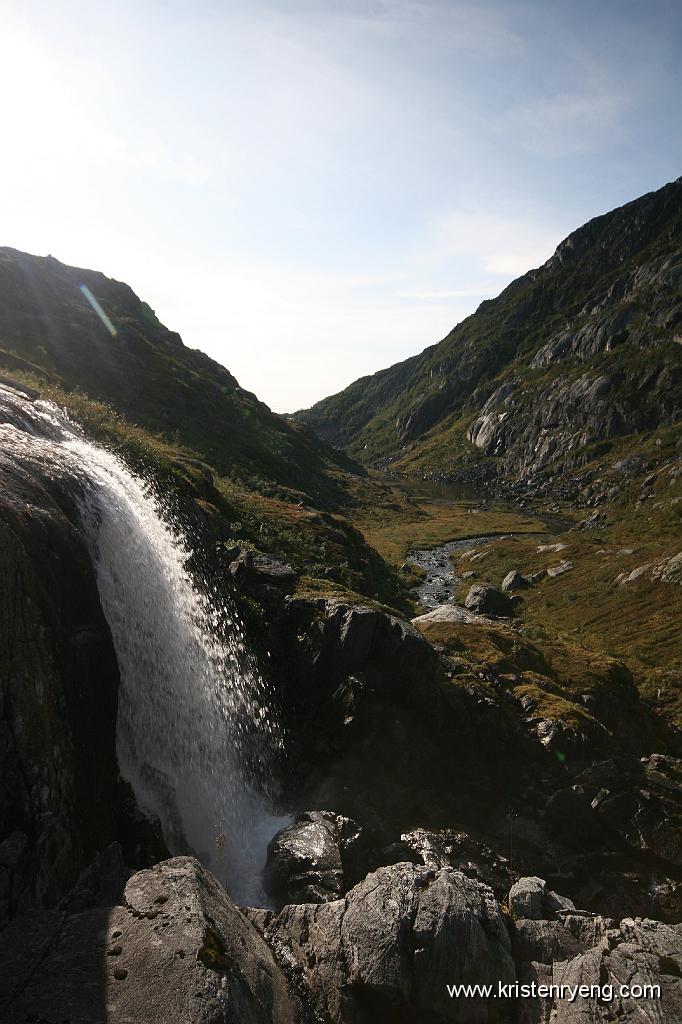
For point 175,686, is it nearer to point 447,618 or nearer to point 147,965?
point 147,965

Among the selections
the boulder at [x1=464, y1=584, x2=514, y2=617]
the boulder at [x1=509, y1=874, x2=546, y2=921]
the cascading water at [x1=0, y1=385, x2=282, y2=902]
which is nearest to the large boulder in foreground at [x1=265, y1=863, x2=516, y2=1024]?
the boulder at [x1=509, y1=874, x2=546, y2=921]

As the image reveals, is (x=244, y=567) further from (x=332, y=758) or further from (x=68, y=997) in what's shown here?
(x=68, y=997)

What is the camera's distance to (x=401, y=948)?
13938 millimetres

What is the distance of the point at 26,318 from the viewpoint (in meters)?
92.0

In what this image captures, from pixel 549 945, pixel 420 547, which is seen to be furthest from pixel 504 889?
pixel 420 547

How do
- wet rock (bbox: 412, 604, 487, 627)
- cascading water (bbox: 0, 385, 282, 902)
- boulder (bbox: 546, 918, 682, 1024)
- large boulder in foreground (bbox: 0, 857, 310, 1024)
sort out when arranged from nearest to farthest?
large boulder in foreground (bbox: 0, 857, 310, 1024)
boulder (bbox: 546, 918, 682, 1024)
cascading water (bbox: 0, 385, 282, 902)
wet rock (bbox: 412, 604, 487, 627)

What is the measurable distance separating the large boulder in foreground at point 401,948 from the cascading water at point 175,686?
5.34 metres

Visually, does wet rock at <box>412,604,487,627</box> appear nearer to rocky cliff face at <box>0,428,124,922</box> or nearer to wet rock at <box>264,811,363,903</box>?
wet rock at <box>264,811,363,903</box>

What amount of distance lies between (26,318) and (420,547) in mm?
83158

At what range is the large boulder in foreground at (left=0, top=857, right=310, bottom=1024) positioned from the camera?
9.90 m

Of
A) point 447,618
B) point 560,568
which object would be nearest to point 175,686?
point 447,618

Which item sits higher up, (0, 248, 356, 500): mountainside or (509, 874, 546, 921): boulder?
(0, 248, 356, 500): mountainside

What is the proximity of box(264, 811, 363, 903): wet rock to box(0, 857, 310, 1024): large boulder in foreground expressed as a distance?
5865mm

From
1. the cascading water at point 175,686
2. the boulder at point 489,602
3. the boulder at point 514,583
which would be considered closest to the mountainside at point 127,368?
the boulder at point 489,602
